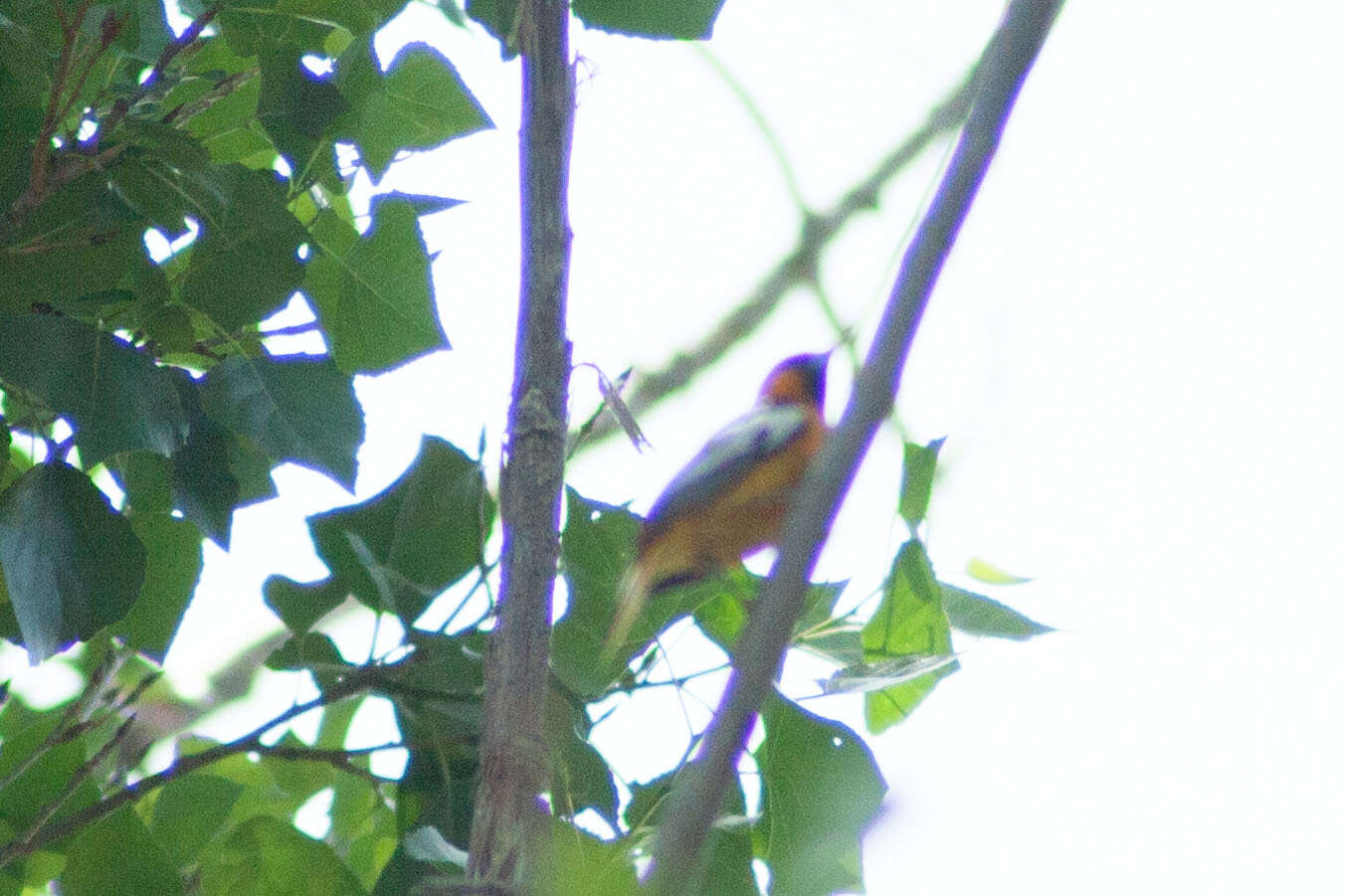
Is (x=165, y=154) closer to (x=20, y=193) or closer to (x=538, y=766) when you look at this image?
(x=20, y=193)

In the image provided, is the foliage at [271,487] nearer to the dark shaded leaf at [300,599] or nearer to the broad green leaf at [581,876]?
the dark shaded leaf at [300,599]

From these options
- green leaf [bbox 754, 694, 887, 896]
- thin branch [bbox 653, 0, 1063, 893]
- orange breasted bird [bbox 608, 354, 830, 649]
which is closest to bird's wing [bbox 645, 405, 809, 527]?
orange breasted bird [bbox 608, 354, 830, 649]

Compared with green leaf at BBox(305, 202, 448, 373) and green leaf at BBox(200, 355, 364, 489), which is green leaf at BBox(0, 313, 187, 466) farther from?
green leaf at BBox(305, 202, 448, 373)

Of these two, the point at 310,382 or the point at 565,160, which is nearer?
the point at 565,160

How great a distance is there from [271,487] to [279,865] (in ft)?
1.54

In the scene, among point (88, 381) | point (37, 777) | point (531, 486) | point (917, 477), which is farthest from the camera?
point (37, 777)

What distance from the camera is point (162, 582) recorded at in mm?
1664

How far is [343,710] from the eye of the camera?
2.15m

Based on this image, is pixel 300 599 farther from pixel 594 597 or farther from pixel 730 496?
pixel 730 496

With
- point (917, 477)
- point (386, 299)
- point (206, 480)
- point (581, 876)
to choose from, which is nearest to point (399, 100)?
point (386, 299)

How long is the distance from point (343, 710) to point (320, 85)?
102 cm

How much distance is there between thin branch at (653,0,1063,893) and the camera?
0.61 meters

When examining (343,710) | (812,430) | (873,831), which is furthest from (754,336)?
(873,831)

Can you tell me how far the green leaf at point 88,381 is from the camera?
139 centimetres
